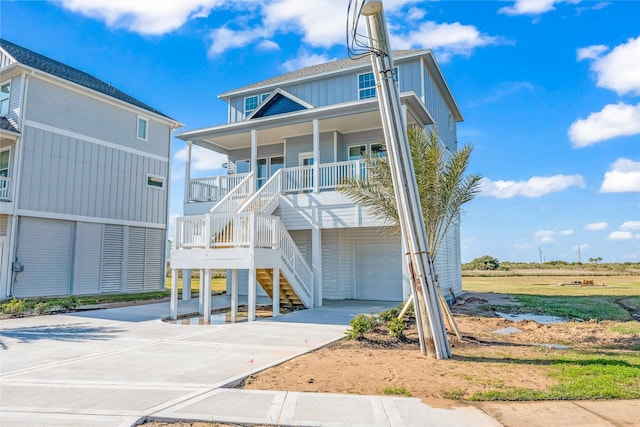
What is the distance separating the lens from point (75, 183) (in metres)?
18.5

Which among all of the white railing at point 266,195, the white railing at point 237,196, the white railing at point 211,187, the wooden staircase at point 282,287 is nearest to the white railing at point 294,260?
the wooden staircase at point 282,287

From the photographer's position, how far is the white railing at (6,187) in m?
16.1

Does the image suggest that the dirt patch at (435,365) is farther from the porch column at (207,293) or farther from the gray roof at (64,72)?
the gray roof at (64,72)

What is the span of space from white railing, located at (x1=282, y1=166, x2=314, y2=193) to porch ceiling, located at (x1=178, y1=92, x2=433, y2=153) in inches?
64.3

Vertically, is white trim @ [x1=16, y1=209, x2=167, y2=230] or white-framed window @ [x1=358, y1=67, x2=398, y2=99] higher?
white-framed window @ [x1=358, y1=67, x2=398, y2=99]

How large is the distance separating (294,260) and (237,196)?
3.32 m

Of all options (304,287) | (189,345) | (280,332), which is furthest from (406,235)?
(304,287)

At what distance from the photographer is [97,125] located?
64.6 ft

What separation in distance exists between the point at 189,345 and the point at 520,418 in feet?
18.5

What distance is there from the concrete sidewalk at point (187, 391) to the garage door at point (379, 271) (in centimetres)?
675

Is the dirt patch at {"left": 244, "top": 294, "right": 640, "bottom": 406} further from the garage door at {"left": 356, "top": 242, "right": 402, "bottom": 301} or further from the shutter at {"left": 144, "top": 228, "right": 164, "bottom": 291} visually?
the shutter at {"left": 144, "top": 228, "right": 164, "bottom": 291}

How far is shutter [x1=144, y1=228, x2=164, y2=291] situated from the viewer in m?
21.6

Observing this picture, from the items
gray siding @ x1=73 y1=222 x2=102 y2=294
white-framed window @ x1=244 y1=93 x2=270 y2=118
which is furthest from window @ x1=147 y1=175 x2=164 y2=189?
white-framed window @ x1=244 y1=93 x2=270 y2=118

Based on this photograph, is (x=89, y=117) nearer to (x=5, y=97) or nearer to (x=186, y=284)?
(x=5, y=97)
